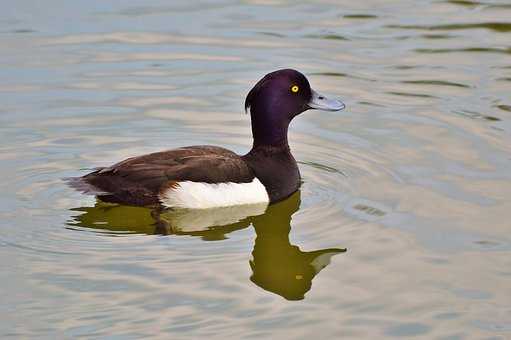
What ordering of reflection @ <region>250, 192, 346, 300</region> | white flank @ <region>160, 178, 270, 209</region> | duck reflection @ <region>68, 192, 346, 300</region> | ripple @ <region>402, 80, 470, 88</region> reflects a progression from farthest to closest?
1. ripple @ <region>402, 80, 470, 88</region>
2. white flank @ <region>160, 178, 270, 209</region>
3. duck reflection @ <region>68, 192, 346, 300</region>
4. reflection @ <region>250, 192, 346, 300</region>

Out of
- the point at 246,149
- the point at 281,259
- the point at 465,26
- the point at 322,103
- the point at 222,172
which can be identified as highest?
the point at 465,26

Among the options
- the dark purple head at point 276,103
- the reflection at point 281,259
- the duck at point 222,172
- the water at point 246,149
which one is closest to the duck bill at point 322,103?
the dark purple head at point 276,103

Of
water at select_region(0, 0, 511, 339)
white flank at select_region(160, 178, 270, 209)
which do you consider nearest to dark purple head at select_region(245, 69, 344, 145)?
water at select_region(0, 0, 511, 339)

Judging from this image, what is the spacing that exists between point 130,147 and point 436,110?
3021 mm

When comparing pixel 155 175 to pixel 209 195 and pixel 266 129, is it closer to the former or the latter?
pixel 209 195

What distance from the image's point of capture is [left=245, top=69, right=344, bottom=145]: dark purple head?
10.2 metres

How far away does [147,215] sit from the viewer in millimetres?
9531

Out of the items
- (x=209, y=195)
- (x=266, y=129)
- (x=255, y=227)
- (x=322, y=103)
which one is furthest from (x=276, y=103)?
(x=255, y=227)

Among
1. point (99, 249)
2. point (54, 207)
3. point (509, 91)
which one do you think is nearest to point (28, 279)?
point (99, 249)

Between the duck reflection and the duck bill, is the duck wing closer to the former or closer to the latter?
the duck reflection

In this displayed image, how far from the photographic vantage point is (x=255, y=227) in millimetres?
9469

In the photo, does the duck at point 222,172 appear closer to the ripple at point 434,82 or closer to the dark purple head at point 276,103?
the dark purple head at point 276,103

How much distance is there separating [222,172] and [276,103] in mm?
967

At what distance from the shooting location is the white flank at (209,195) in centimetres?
948
